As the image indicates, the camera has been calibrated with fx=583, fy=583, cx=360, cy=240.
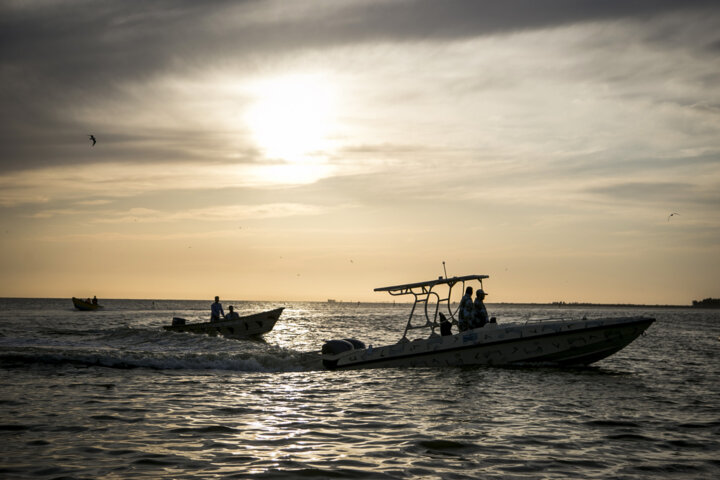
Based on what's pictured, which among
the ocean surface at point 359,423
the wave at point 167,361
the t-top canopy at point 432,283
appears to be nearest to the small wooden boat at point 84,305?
the wave at point 167,361

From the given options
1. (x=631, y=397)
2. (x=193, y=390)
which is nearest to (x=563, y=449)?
(x=631, y=397)

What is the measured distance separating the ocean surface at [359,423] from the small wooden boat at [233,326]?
1829cm

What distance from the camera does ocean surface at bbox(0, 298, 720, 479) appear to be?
784 centimetres

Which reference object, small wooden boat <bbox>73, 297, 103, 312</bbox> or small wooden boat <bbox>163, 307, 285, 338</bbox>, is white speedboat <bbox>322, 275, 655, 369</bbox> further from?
small wooden boat <bbox>73, 297, 103, 312</bbox>

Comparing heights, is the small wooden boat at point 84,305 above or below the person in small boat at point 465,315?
below

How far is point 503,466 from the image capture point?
7902 mm

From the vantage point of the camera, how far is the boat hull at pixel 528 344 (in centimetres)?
1923

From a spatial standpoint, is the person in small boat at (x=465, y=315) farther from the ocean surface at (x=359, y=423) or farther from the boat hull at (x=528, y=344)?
the ocean surface at (x=359, y=423)

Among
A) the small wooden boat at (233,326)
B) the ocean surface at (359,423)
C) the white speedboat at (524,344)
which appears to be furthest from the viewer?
the small wooden boat at (233,326)

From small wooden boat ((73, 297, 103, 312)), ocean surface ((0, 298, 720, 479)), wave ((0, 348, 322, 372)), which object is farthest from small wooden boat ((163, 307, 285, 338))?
small wooden boat ((73, 297, 103, 312))

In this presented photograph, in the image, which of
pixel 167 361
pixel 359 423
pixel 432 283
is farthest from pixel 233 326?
pixel 359 423

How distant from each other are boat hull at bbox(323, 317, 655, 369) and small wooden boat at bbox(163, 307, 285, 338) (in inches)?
872

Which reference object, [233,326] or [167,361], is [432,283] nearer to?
[167,361]

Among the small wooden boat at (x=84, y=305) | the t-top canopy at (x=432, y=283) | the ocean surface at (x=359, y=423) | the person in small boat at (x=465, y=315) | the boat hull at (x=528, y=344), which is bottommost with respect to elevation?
the small wooden boat at (x=84, y=305)
